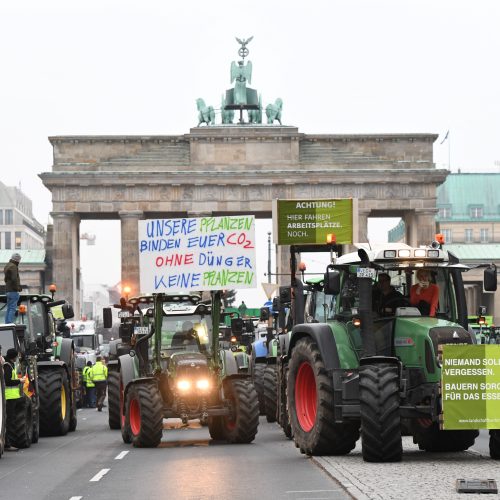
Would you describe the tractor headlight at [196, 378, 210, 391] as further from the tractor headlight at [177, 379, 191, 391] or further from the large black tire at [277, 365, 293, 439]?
the large black tire at [277, 365, 293, 439]

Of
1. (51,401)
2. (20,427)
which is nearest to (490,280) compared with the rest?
(20,427)

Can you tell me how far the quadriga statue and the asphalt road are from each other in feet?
263

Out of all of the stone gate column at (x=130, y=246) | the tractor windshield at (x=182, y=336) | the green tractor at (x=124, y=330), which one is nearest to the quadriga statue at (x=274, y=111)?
the stone gate column at (x=130, y=246)

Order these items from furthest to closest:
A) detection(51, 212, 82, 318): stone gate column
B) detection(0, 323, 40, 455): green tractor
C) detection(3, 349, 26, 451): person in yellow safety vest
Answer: detection(51, 212, 82, 318): stone gate column → detection(0, 323, 40, 455): green tractor → detection(3, 349, 26, 451): person in yellow safety vest

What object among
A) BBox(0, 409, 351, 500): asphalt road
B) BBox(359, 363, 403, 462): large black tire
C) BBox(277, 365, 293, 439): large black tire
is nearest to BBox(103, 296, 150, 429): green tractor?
BBox(0, 409, 351, 500): asphalt road

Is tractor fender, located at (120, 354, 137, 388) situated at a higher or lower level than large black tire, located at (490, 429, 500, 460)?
higher

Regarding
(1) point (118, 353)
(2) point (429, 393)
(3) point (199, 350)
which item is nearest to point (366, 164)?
(1) point (118, 353)

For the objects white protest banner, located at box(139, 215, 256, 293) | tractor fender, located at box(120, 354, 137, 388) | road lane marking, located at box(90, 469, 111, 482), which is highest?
white protest banner, located at box(139, 215, 256, 293)

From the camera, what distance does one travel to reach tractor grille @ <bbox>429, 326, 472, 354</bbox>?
739 inches

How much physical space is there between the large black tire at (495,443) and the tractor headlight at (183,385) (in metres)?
7.07

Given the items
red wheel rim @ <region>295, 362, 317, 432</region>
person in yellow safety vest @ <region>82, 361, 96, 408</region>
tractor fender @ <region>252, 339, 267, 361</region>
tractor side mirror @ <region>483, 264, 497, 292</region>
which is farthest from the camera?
person in yellow safety vest @ <region>82, 361, 96, 408</region>

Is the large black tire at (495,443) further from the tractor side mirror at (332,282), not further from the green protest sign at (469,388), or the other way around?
the tractor side mirror at (332,282)

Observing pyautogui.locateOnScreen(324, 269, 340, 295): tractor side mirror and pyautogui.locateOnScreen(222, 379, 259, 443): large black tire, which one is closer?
pyautogui.locateOnScreen(324, 269, 340, 295): tractor side mirror

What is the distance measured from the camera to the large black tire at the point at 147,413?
2458 cm
